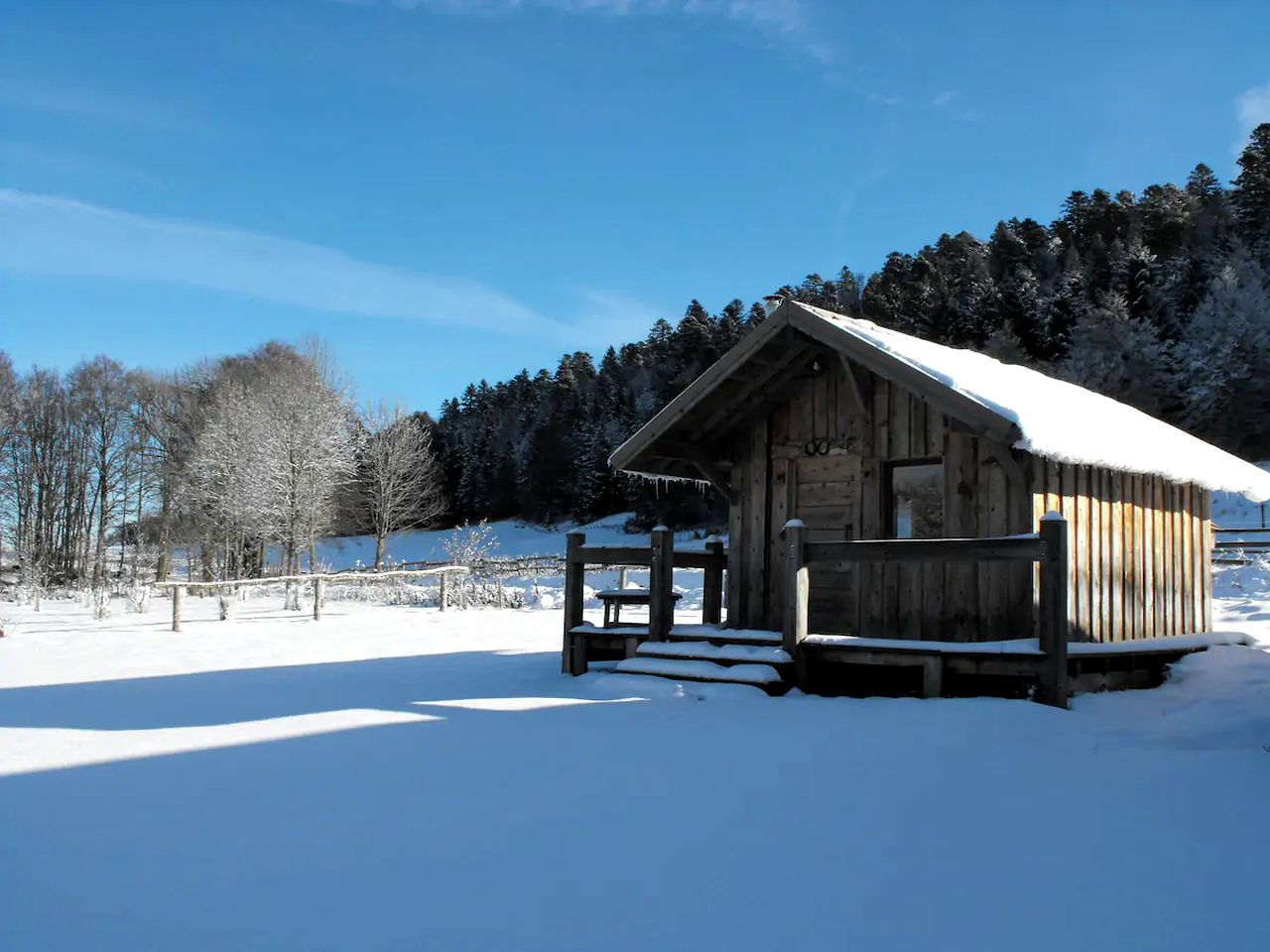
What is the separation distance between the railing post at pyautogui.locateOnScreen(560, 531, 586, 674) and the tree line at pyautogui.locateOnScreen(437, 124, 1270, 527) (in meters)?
39.5

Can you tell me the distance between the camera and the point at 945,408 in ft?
29.2

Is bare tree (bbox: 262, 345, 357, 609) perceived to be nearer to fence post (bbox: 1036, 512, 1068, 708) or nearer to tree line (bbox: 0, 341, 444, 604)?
tree line (bbox: 0, 341, 444, 604)

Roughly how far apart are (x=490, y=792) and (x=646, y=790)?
927mm

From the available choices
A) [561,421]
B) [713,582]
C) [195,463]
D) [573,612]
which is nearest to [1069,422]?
[713,582]

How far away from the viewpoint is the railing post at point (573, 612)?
36.4 ft

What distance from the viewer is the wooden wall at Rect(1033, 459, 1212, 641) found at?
9867 millimetres

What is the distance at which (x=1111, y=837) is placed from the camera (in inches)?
188

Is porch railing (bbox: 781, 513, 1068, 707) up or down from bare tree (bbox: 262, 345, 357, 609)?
down

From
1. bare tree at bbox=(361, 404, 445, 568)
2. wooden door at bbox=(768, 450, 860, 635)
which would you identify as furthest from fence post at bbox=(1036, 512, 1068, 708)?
bare tree at bbox=(361, 404, 445, 568)

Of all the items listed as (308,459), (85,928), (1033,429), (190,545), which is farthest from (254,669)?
(190,545)

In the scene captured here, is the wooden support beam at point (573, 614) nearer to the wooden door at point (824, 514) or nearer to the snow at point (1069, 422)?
the wooden door at point (824, 514)

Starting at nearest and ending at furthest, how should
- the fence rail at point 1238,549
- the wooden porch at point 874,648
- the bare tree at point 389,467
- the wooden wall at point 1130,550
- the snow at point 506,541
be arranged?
the wooden porch at point 874,648, the wooden wall at point 1130,550, the fence rail at point 1238,549, the bare tree at point 389,467, the snow at point 506,541

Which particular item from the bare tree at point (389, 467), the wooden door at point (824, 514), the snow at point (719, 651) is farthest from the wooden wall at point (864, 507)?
the bare tree at point (389, 467)

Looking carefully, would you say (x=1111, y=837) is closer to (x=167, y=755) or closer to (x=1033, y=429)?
(x=1033, y=429)
